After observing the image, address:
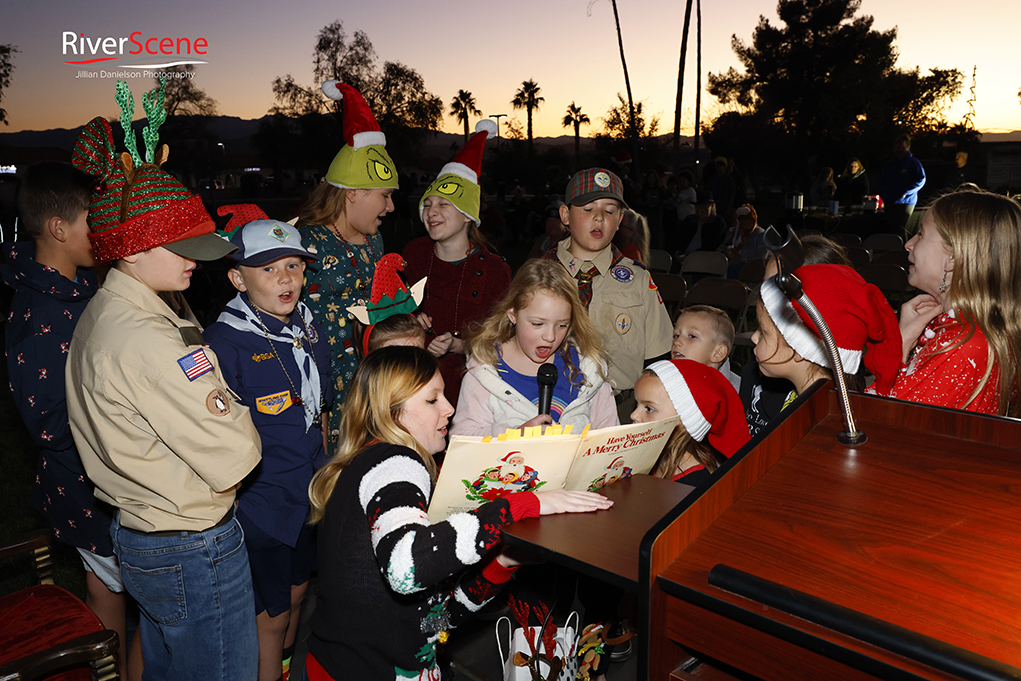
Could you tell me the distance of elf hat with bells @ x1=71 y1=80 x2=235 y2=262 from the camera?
6.48 feet

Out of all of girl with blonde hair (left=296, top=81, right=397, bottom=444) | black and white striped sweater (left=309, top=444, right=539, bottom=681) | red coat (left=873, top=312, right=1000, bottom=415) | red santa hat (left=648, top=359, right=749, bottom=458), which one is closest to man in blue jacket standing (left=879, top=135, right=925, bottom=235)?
girl with blonde hair (left=296, top=81, right=397, bottom=444)

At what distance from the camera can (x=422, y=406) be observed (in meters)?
1.87

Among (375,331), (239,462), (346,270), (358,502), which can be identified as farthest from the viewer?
(346,270)

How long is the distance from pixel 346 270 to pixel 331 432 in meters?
0.75

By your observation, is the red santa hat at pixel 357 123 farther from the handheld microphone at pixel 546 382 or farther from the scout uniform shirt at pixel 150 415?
the handheld microphone at pixel 546 382

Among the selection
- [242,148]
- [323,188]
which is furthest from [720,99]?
[323,188]

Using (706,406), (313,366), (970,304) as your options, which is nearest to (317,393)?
(313,366)

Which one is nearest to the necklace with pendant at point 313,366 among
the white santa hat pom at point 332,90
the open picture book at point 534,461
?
the open picture book at point 534,461

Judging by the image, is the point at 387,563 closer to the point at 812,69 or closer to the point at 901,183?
the point at 901,183

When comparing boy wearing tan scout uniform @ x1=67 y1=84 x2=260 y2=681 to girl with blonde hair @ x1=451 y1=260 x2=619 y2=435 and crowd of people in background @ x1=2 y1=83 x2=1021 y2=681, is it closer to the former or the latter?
crowd of people in background @ x1=2 y1=83 x2=1021 y2=681

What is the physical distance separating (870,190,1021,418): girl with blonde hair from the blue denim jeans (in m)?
2.03

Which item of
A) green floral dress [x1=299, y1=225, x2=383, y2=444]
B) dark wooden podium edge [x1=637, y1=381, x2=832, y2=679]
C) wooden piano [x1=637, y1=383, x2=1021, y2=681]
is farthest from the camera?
green floral dress [x1=299, y1=225, x2=383, y2=444]

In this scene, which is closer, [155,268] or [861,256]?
[155,268]

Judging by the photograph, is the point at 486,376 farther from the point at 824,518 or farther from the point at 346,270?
the point at 824,518
